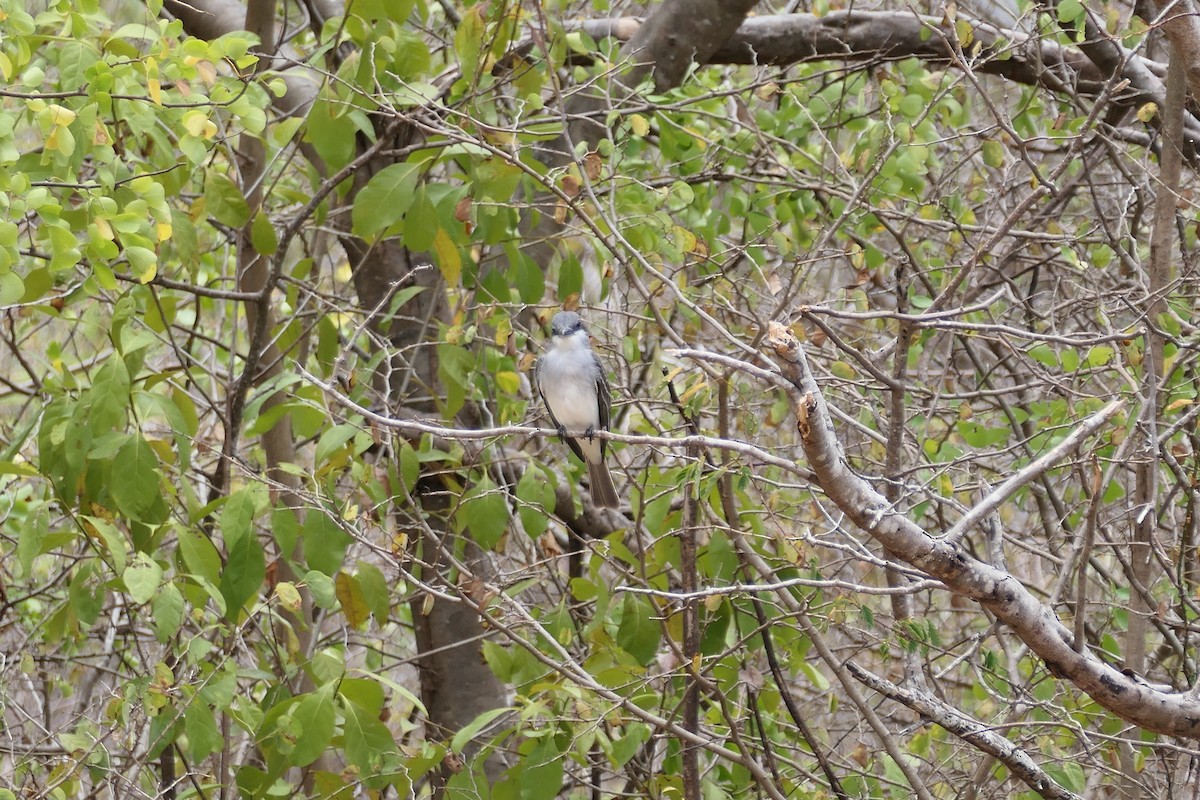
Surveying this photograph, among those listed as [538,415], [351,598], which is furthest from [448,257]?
[351,598]

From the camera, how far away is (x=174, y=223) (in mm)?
3871

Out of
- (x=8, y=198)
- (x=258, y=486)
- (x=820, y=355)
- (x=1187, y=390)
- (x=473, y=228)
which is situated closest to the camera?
(x=8, y=198)

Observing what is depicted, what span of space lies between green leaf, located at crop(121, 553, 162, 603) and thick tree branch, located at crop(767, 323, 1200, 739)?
1.79 m

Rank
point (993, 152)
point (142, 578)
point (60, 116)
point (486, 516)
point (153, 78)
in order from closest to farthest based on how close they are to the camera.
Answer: point (60, 116)
point (153, 78)
point (142, 578)
point (486, 516)
point (993, 152)

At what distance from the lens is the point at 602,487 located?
17.0 feet

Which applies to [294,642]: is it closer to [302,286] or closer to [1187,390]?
[302,286]

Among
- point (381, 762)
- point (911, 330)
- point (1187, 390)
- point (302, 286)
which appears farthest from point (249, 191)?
point (1187, 390)

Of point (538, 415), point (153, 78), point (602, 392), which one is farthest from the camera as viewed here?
point (602, 392)

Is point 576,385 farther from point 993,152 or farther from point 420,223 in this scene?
point 993,152

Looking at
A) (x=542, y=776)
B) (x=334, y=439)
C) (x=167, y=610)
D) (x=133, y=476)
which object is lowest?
(x=542, y=776)

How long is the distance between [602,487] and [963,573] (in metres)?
2.82

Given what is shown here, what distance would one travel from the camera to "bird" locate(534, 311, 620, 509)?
5254 millimetres

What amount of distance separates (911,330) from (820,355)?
2.04 m

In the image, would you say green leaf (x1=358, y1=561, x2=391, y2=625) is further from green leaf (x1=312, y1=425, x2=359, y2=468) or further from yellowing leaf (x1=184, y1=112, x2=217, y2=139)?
yellowing leaf (x1=184, y1=112, x2=217, y2=139)
